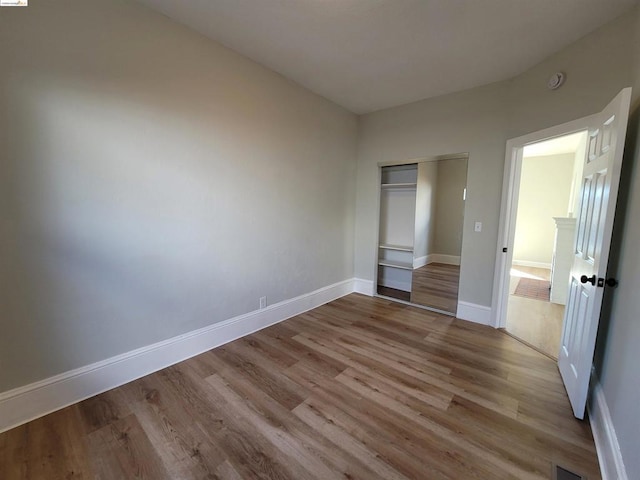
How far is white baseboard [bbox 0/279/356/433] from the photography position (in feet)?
5.39

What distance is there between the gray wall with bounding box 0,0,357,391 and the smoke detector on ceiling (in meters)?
2.49

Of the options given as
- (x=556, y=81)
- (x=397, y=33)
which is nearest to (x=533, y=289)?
(x=556, y=81)

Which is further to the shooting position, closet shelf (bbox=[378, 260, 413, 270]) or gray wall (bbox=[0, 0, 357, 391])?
closet shelf (bbox=[378, 260, 413, 270])

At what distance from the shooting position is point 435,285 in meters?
4.14

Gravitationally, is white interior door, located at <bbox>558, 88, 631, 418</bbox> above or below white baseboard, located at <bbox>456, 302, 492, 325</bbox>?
above

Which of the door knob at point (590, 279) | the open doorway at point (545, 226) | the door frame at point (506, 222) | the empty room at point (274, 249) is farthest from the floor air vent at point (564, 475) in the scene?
the open doorway at point (545, 226)

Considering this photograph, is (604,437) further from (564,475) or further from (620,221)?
(620,221)

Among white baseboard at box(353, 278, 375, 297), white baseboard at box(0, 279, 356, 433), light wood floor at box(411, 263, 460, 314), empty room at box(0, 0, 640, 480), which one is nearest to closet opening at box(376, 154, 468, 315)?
light wood floor at box(411, 263, 460, 314)

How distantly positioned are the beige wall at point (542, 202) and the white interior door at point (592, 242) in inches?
200

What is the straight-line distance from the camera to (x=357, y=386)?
2.06 m

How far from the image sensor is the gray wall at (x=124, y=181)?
1581 millimetres

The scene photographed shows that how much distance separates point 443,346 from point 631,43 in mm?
2661

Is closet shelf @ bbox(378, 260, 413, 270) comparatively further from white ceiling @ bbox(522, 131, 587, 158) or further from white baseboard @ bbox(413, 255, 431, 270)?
white ceiling @ bbox(522, 131, 587, 158)

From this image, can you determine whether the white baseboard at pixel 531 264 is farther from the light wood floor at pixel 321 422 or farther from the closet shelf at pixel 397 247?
the light wood floor at pixel 321 422
